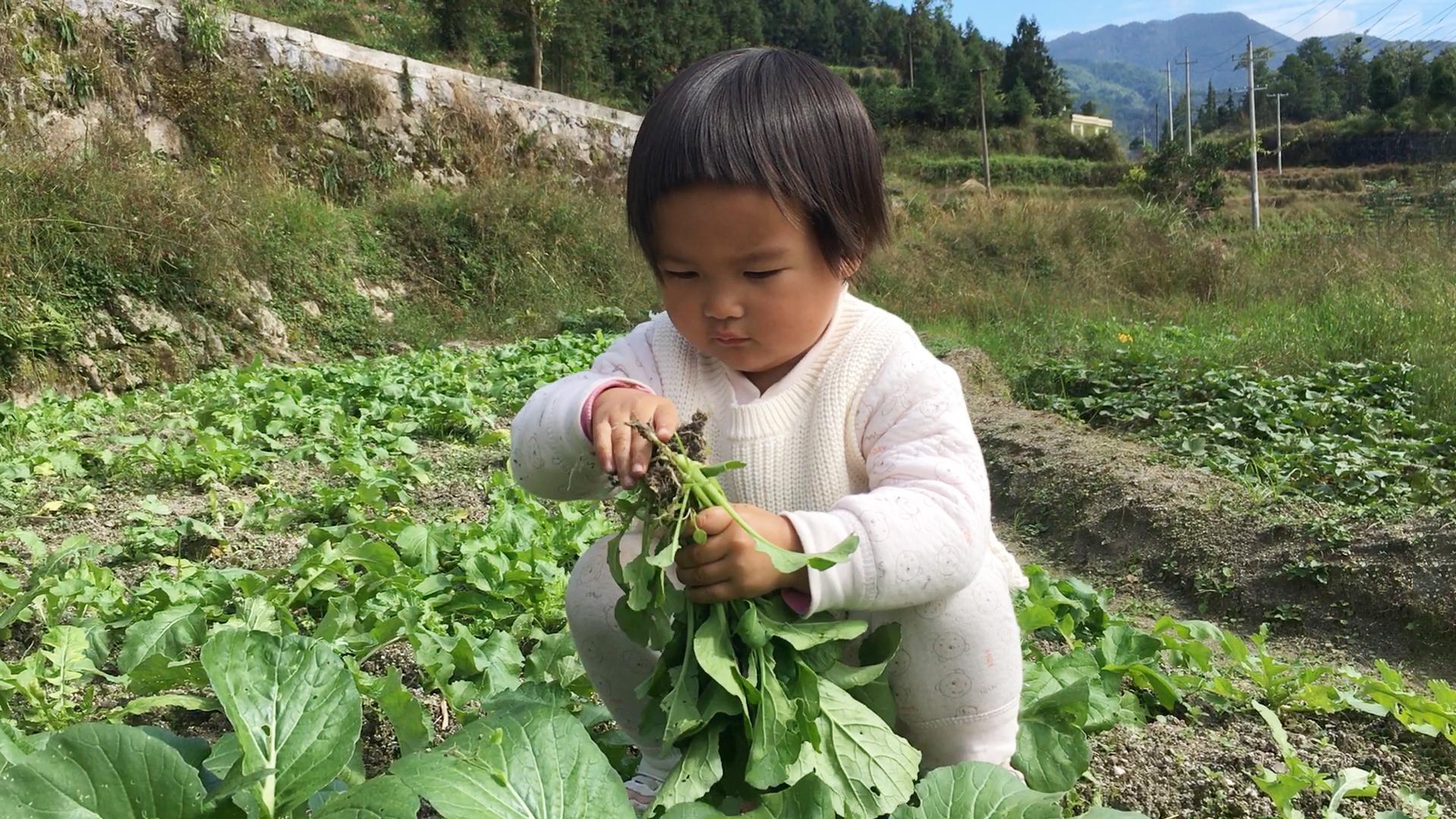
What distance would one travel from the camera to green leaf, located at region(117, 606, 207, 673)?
1914 mm

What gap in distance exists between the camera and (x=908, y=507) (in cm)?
133

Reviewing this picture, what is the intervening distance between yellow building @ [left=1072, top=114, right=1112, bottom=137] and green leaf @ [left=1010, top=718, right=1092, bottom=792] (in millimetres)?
54269

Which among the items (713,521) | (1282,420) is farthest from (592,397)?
(1282,420)

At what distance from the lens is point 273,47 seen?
517 inches

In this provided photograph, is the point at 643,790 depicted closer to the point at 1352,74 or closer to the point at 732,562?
the point at 732,562

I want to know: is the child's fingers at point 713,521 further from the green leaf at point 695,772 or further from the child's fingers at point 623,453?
the green leaf at point 695,772

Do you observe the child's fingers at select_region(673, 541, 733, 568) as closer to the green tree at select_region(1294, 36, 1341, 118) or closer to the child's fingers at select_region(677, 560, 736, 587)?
the child's fingers at select_region(677, 560, 736, 587)

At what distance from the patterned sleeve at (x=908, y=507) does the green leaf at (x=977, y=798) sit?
0.23m

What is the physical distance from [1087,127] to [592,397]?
61.6m

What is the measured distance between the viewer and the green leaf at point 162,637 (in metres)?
1.91

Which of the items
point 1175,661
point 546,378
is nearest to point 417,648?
point 1175,661

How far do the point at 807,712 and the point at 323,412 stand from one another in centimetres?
399

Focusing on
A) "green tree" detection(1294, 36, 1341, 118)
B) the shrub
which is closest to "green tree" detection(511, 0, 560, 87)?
the shrub

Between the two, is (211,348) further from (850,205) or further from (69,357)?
(850,205)
